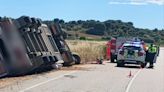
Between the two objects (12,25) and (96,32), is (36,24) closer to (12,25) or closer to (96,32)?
(12,25)

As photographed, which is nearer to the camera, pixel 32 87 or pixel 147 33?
pixel 32 87

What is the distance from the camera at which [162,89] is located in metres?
19.6

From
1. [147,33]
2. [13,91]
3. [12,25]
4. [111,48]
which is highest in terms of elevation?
[12,25]

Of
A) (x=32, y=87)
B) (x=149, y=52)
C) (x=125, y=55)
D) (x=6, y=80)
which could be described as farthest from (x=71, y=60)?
(x=32, y=87)

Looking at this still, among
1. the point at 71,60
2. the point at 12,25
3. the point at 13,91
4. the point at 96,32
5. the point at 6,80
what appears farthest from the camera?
the point at 96,32

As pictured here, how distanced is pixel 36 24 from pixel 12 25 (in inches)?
109

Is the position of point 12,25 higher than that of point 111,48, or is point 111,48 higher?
point 12,25

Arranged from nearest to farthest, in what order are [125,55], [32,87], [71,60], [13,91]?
[13,91], [32,87], [71,60], [125,55]

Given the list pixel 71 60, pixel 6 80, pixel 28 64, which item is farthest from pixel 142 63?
pixel 6 80

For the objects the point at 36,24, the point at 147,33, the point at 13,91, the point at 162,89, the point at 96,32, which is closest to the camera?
the point at 13,91

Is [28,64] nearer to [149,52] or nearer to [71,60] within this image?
[71,60]

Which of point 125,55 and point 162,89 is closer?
point 162,89

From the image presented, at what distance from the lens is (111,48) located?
4728cm

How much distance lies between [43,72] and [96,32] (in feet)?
357
